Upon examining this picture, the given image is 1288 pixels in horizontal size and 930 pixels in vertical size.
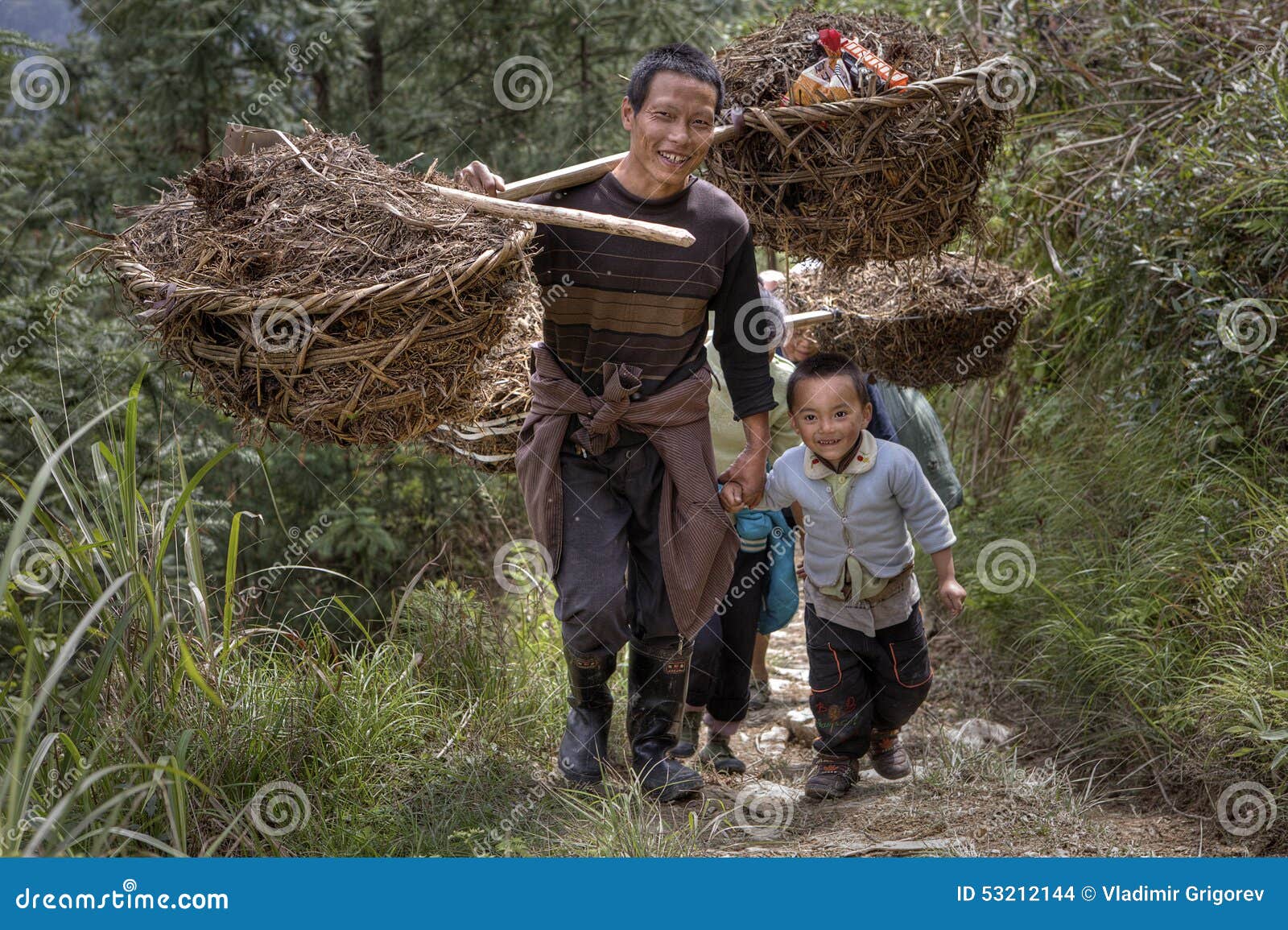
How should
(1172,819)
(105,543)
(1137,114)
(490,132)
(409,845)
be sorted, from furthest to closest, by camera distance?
(490,132) < (1137,114) < (1172,819) < (409,845) < (105,543)

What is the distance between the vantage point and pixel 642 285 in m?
3.49

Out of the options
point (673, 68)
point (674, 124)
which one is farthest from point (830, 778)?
point (673, 68)

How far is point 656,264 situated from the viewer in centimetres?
348

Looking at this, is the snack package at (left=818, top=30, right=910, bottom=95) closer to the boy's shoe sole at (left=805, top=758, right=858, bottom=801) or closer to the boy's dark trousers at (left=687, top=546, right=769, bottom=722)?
the boy's dark trousers at (left=687, top=546, right=769, bottom=722)

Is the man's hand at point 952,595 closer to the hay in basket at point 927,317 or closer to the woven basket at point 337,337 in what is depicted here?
the hay in basket at point 927,317

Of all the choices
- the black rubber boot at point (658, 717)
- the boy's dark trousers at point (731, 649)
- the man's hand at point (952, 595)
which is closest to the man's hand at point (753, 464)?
the black rubber boot at point (658, 717)

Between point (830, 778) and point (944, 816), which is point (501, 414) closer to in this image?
point (830, 778)

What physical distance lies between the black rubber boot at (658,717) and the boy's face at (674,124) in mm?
1453

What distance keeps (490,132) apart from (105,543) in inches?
214

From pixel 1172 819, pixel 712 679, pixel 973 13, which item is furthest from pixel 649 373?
pixel 973 13

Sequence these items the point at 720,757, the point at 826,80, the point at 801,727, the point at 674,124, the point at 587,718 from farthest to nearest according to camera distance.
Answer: the point at 801,727, the point at 720,757, the point at 587,718, the point at 826,80, the point at 674,124

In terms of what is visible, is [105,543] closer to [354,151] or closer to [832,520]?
[354,151]

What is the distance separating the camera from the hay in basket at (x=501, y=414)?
4.11m

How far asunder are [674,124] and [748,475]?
1.06 meters
